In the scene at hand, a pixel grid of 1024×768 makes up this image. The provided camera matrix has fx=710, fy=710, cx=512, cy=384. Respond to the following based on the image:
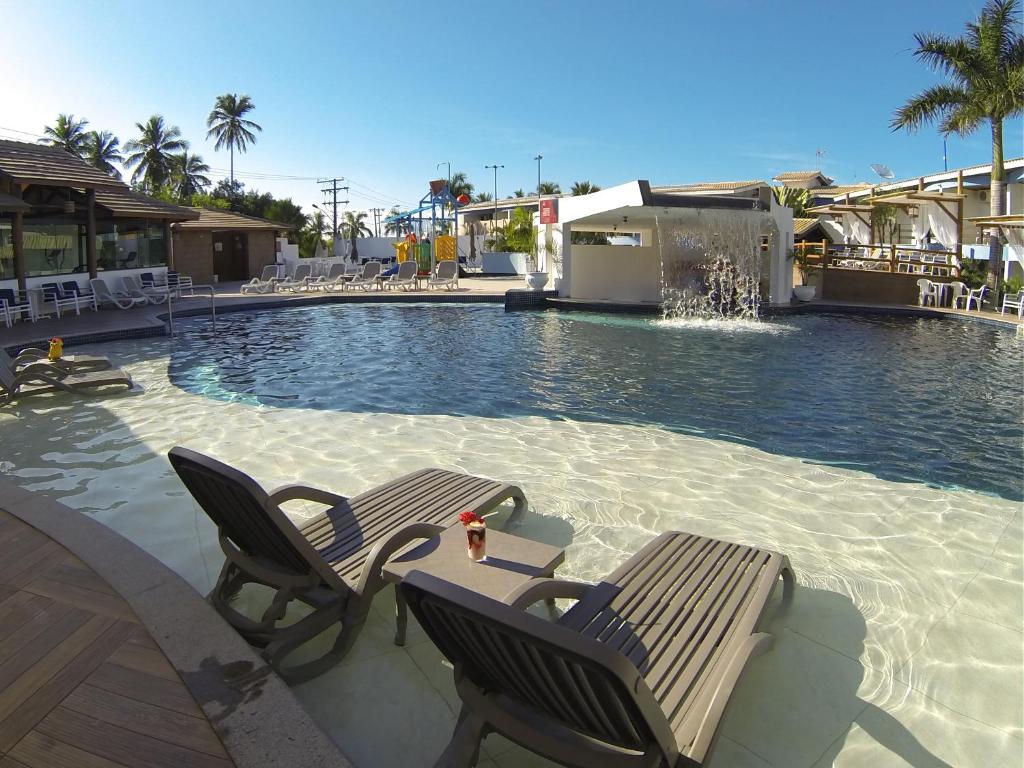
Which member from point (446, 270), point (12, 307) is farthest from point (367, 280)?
point (12, 307)

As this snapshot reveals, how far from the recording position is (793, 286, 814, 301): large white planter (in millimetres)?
19266

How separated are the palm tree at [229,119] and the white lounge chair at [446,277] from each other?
130ft

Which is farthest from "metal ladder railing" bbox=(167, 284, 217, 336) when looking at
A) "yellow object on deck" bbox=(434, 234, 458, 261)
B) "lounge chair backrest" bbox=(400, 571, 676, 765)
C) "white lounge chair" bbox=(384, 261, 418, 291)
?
"lounge chair backrest" bbox=(400, 571, 676, 765)

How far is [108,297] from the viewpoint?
1670 cm

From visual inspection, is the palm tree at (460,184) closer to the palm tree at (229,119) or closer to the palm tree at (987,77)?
the palm tree at (229,119)

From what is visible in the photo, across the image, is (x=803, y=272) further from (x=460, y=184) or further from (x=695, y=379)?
(x=460, y=184)

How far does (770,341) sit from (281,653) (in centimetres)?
1165

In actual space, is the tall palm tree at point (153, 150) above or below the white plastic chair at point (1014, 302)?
above

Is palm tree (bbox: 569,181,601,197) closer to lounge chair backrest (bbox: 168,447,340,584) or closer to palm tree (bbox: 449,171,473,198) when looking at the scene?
palm tree (bbox: 449,171,473,198)

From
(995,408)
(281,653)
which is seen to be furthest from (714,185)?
(281,653)

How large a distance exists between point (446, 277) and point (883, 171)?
28672 mm

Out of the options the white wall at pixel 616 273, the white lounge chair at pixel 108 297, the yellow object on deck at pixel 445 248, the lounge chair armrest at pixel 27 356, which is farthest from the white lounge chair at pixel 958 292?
the white lounge chair at pixel 108 297

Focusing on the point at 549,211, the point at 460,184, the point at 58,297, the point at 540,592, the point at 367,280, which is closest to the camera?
the point at 540,592

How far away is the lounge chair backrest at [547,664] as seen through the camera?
1617mm
